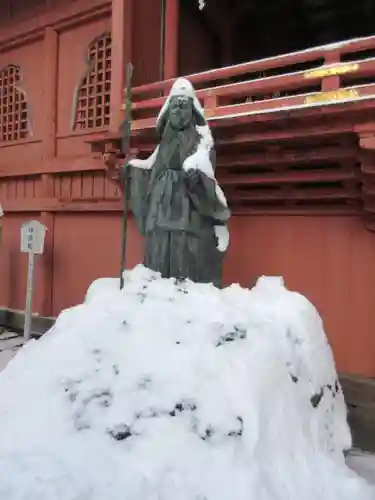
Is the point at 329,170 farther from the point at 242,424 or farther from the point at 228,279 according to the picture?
the point at 242,424

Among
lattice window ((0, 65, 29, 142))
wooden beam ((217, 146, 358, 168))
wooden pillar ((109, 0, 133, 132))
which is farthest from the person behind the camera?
lattice window ((0, 65, 29, 142))

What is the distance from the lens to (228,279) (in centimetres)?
601

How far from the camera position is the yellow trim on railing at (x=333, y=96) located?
4.20 metres

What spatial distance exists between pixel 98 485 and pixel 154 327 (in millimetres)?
1137

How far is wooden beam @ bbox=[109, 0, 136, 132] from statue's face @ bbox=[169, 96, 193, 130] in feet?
5.85

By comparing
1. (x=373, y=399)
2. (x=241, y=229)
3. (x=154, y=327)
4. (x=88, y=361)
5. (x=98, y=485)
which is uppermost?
(x=241, y=229)

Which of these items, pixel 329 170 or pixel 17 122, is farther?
pixel 17 122

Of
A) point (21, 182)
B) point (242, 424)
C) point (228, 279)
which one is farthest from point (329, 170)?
point (21, 182)

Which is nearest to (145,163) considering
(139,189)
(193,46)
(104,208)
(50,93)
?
(139,189)

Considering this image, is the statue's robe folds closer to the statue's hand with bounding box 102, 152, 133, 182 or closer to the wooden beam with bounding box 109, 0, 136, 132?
the statue's hand with bounding box 102, 152, 133, 182

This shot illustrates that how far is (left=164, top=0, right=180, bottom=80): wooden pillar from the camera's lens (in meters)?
6.20

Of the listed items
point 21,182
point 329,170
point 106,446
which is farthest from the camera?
point 21,182

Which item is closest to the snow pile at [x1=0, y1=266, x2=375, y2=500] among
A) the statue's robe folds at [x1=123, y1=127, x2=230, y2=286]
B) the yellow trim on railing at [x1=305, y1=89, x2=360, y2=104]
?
the statue's robe folds at [x1=123, y1=127, x2=230, y2=286]

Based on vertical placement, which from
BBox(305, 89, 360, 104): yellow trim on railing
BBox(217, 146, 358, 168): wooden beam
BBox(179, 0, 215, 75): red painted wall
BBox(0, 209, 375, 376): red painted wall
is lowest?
BBox(0, 209, 375, 376): red painted wall
